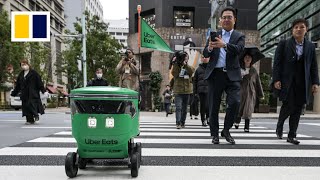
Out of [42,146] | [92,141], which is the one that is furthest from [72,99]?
[42,146]

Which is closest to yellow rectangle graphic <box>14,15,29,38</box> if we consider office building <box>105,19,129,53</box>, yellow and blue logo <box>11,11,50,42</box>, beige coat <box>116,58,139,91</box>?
yellow and blue logo <box>11,11,50,42</box>

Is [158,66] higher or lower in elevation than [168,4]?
lower

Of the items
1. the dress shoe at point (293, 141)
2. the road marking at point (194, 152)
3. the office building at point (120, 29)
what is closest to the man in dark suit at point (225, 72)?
the road marking at point (194, 152)

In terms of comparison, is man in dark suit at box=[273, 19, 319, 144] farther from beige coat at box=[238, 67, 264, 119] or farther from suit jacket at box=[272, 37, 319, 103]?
beige coat at box=[238, 67, 264, 119]

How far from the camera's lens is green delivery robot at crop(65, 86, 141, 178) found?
8.93ft

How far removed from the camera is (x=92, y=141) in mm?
2758

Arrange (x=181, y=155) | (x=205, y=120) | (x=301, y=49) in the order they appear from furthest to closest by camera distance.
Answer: (x=205, y=120) → (x=301, y=49) → (x=181, y=155)

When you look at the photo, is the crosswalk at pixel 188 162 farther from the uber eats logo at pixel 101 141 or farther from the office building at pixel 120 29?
the office building at pixel 120 29

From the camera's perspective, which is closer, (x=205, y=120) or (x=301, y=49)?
(x=301, y=49)

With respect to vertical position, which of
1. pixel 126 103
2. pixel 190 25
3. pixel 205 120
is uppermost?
pixel 190 25

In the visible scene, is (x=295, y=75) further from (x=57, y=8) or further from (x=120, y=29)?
(x=120, y=29)

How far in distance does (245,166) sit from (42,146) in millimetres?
2640

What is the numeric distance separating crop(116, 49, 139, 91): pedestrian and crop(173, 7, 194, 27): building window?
1954 centimetres

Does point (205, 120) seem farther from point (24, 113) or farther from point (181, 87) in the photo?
point (24, 113)
